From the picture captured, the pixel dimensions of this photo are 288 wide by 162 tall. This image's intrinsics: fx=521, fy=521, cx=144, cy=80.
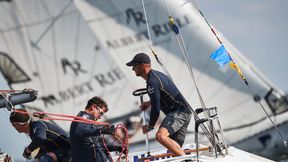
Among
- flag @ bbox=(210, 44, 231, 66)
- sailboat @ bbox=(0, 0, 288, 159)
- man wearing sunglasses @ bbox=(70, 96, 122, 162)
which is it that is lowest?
man wearing sunglasses @ bbox=(70, 96, 122, 162)

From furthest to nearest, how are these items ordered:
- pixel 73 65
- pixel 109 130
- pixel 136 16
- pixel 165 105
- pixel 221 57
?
pixel 73 65 < pixel 136 16 < pixel 221 57 < pixel 165 105 < pixel 109 130

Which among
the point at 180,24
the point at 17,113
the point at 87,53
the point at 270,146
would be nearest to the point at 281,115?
the point at 270,146

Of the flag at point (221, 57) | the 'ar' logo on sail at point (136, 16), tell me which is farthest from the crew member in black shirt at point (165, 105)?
the 'ar' logo on sail at point (136, 16)

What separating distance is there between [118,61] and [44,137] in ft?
23.7

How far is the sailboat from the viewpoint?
11.2 metres

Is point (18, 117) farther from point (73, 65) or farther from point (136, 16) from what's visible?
point (73, 65)

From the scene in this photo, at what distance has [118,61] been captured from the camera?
12.2 metres

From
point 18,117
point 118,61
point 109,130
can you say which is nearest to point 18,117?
point 18,117

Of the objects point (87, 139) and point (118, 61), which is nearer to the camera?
point (87, 139)

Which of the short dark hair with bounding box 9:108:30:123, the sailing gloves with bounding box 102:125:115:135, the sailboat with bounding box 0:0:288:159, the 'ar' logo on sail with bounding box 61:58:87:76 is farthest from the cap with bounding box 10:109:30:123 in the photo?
the 'ar' logo on sail with bounding box 61:58:87:76

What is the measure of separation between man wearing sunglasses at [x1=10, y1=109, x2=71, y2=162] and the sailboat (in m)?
5.78

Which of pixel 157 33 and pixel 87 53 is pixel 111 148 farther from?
pixel 87 53

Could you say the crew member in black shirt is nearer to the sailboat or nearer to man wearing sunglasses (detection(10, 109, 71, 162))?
man wearing sunglasses (detection(10, 109, 71, 162))

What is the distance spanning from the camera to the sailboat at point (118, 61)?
36.7 feet
